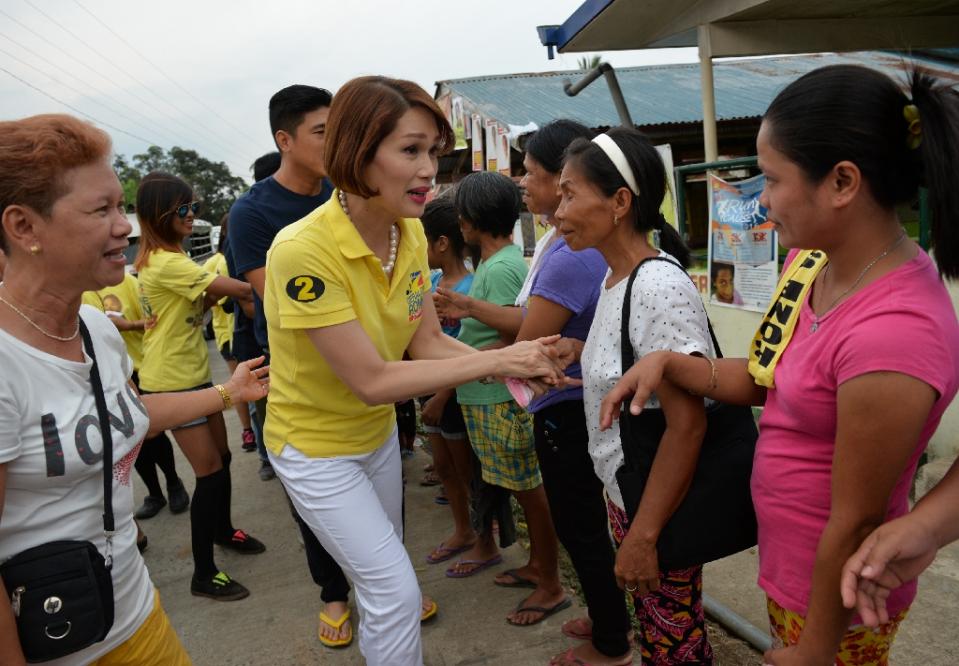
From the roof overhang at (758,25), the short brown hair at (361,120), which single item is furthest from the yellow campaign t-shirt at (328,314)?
the roof overhang at (758,25)

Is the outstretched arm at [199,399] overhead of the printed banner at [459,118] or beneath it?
beneath

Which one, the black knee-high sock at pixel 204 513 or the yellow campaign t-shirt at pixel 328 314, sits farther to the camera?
the black knee-high sock at pixel 204 513

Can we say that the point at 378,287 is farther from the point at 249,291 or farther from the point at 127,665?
the point at 249,291

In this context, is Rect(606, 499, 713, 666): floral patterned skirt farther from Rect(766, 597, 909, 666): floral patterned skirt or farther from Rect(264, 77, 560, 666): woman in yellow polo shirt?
Rect(264, 77, 560, 666): woman in yellow polo shirt

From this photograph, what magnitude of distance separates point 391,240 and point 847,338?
150cm

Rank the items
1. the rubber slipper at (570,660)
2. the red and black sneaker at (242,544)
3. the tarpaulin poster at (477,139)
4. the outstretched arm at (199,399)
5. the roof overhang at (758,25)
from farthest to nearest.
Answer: the tarpaulin poster at (477,139)
the roof overhang at (758,25)
the red and black sneaker at (242,544)
the rubber slipper at (570,660)
the outstretched arm at (199,399)

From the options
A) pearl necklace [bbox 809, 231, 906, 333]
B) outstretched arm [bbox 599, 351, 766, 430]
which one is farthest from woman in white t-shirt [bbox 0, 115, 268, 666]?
pearl necklace [bbox 809, 231, 906, 333]

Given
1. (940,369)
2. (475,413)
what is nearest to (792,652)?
(940,369)

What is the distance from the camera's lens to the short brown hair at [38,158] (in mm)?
1522

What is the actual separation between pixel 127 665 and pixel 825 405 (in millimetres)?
1717

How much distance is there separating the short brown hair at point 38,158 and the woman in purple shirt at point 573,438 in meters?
1.46

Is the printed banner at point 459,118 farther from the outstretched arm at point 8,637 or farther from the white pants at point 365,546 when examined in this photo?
the outstretched arm at point 8,637

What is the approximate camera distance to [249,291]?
3.78m

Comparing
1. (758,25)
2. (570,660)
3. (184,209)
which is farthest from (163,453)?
(758,25)
